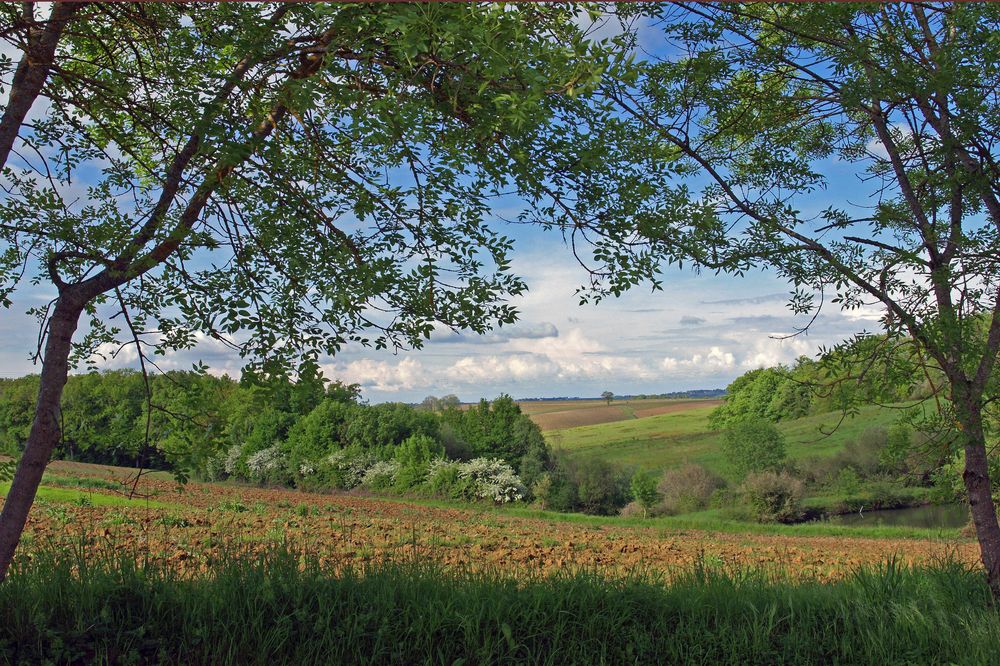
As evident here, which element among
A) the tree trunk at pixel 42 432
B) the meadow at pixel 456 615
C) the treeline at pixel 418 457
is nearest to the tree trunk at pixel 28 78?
the tree trunk at pixel 42 432

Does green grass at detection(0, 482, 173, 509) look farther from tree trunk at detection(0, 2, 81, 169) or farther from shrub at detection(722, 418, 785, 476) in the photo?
shrub at detection(722, 418, 785, 476)

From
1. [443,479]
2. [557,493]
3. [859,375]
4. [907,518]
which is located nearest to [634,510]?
[557,493]

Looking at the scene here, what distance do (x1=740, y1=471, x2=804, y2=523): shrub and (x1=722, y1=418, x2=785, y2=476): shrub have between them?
111 cm

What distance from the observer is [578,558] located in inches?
397

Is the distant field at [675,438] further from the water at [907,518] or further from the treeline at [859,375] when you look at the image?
the treeline at [859,375]

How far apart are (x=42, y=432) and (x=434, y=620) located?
3162mm

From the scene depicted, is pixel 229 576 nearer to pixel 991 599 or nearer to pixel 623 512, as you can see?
pixel 991 599

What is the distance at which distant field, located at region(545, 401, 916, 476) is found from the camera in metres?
34.2

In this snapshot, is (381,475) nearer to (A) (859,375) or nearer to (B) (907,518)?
(B) (907,518)

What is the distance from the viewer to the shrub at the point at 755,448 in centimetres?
3083

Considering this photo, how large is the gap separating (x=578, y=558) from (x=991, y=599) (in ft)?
17.5

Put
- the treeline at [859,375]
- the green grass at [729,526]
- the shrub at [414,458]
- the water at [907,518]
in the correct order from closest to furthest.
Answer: the treeline at [859,375] → the green grass at [729,526] → the water at [907,518] → the shrub at [414,458]

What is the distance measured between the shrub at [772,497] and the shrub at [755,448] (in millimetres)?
1110

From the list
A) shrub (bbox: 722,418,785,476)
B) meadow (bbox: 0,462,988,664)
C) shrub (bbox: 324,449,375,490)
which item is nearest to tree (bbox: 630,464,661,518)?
shrub (bbox: 722,418,785,476)
